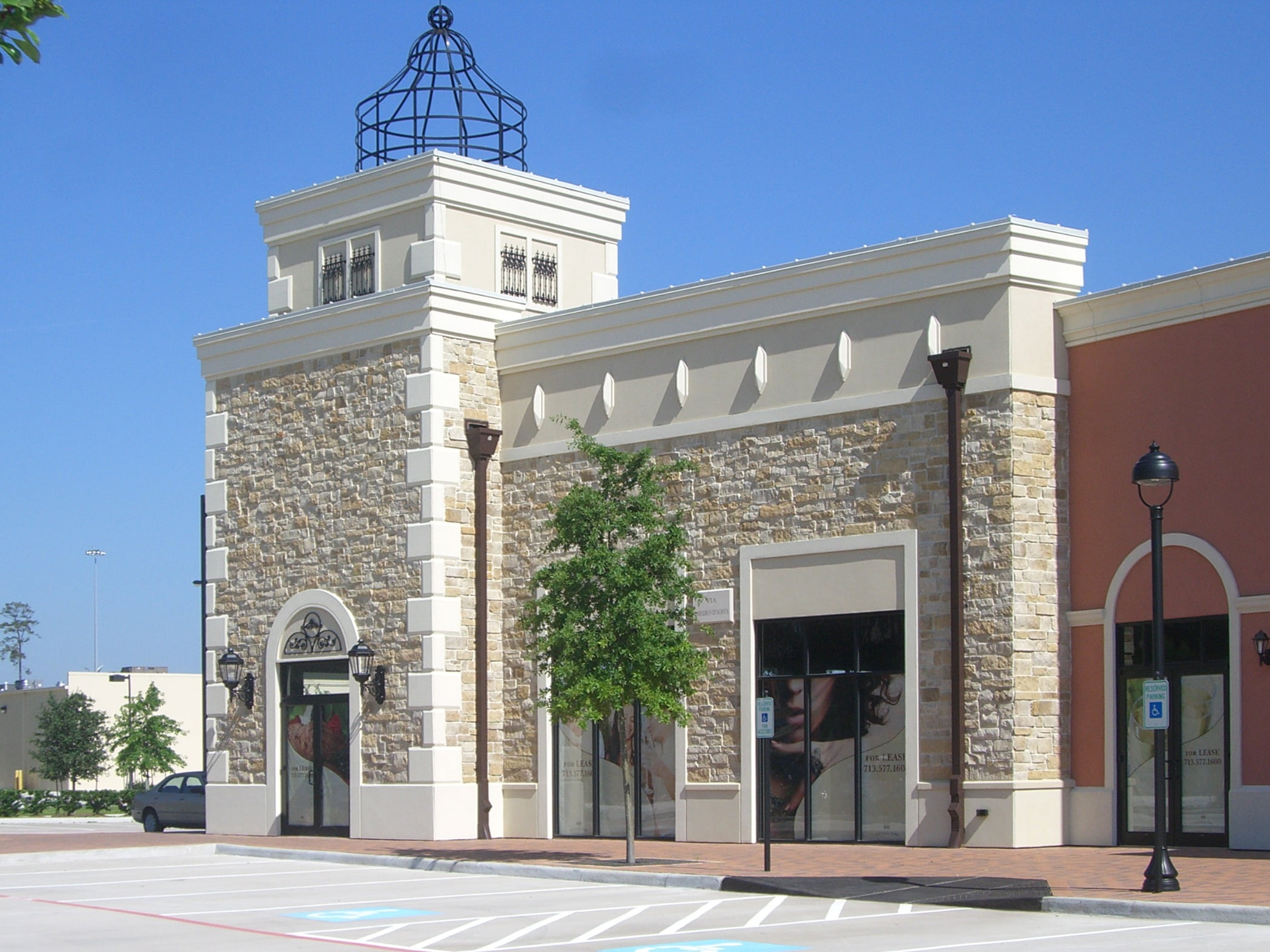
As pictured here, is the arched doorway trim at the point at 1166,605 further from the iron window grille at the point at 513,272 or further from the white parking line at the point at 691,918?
the iron window grille at the point at 513,272

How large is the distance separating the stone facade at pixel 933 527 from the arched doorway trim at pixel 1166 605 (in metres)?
0.59

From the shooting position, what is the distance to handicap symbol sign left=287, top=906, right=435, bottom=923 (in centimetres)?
1620

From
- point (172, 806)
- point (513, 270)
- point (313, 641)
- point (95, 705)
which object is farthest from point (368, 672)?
point (95, 705)

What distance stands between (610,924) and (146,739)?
46.9 metres

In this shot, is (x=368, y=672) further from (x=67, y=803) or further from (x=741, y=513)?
(x=67, y=803)

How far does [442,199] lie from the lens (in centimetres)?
2775

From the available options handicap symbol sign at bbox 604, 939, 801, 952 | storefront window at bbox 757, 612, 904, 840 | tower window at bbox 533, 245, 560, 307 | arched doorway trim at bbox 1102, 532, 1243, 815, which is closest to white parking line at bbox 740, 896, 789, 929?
handicap symbol sign at bbox 604, 939, 801, 952

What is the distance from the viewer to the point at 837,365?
23656 millimetres

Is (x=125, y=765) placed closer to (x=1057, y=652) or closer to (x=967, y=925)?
(x=1057, y=652)

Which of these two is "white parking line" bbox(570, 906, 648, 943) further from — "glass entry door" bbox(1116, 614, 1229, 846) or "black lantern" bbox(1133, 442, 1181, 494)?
"glass entry door" bbox(1116, 614, 1229, 846)

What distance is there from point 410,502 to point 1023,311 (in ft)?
32.5

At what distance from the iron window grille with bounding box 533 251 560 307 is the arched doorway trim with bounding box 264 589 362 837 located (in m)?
6.04

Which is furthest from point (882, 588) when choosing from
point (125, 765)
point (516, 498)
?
point (125, 765)

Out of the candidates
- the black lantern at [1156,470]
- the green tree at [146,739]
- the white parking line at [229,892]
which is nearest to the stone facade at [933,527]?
the black lantern at [1156,470]
